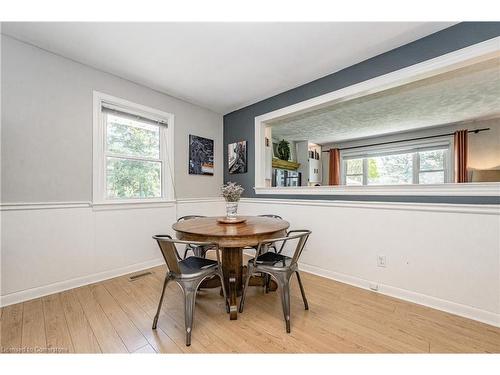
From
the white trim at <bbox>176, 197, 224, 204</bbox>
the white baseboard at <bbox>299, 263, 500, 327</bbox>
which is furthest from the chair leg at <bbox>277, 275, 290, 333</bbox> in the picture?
the white trim at <bbox>176, 197, 224, 204</bbox>

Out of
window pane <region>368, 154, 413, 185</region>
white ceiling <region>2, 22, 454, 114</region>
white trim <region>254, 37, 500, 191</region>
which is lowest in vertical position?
window pane <region>368, 154, 413, 185</region>

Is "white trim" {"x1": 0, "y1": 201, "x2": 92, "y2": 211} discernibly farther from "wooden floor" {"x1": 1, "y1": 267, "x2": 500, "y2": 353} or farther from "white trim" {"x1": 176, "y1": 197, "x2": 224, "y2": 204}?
"white trim" {"x1": 176, "y1": 197, "x2": 224, "y2": 204}

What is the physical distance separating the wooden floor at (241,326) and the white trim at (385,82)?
5.86ft

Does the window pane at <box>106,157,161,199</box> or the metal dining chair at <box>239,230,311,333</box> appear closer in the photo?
the metal dining chair at <box>239,230,311,333</box>

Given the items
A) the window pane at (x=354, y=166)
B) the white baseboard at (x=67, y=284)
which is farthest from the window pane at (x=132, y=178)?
the window pane at (x=354, y=166)

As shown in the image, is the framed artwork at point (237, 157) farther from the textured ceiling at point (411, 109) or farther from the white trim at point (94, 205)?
the white trim at point (94, 205)

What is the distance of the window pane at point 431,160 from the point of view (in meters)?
4.78

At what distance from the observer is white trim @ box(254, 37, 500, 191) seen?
1.73m

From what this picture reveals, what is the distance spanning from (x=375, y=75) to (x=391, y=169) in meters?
4.08

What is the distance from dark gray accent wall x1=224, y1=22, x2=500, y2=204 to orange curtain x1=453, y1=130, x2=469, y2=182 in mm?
3512

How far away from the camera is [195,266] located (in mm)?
1768

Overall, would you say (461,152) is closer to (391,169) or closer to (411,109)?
(391,169)

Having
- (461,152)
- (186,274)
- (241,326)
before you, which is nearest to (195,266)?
(186,274)
